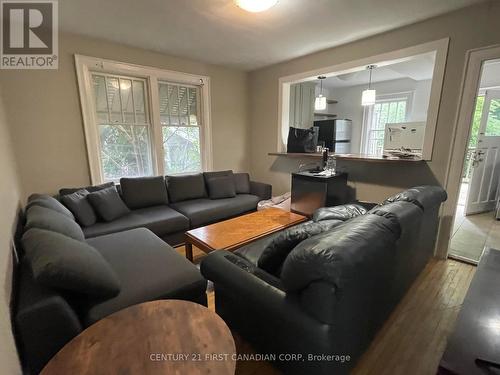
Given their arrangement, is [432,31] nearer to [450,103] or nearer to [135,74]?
[450,103]

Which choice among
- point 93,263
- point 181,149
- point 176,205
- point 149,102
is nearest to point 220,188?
point 176,205

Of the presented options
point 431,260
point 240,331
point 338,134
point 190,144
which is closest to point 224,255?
point 240,331

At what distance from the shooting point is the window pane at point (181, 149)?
3.93m

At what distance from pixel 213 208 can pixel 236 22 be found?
2.17m

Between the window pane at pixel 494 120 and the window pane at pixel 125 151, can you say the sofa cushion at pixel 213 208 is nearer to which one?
the window pane at pixel 125 151

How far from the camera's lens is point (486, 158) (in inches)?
151

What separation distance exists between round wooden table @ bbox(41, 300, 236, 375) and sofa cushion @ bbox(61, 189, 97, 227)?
188 cm

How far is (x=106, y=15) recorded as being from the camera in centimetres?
244

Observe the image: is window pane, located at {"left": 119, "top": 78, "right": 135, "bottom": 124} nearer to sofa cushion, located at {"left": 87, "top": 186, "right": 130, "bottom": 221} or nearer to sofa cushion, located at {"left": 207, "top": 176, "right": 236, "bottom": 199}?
sofa cushion, located at {"left": 87, "top": 186, "right": 130, "bottom": 221}

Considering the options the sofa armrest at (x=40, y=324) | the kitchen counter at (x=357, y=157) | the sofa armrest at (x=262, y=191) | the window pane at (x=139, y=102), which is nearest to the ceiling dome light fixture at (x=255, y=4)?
the kitchen counter at (x=357, y=157)

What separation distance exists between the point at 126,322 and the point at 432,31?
11.8 feet

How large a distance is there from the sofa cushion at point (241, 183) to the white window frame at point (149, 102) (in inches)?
24.0

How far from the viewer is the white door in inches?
149

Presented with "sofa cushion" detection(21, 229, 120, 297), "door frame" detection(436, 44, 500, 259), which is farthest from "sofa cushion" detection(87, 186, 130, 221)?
"door frame" detection(436, 44, 500, 259)
